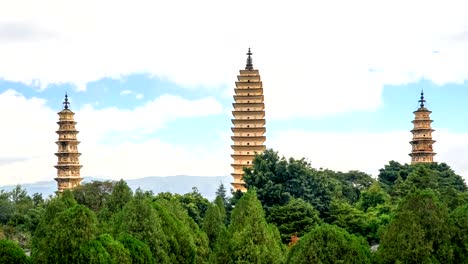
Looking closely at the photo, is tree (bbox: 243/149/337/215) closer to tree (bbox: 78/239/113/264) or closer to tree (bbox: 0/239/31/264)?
tree (bbox: 0/239/31/264)

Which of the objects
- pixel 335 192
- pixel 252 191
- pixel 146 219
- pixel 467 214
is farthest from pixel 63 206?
pixel 335 192

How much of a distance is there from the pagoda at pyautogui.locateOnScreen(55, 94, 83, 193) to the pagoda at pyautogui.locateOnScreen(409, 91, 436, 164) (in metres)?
33.1

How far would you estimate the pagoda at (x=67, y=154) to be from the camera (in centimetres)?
7350

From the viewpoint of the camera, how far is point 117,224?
2712 centimetres

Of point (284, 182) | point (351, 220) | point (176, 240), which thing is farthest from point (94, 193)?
point (176, 240)

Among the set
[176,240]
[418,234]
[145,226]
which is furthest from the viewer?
[176,240]

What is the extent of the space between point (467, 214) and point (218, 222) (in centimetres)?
1333

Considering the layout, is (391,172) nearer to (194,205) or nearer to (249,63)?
(249,63)

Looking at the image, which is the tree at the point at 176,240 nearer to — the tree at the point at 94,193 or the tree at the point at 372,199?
the tree at the point at 94,193

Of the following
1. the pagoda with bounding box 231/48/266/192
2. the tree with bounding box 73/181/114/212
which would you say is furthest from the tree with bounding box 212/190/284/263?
the pagoda with bounding box 231/48/266/192

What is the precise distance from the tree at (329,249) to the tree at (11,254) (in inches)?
329

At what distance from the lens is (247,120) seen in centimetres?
7038

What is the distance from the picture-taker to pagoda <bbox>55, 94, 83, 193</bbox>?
73500 mm

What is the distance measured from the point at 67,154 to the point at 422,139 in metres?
34.7
